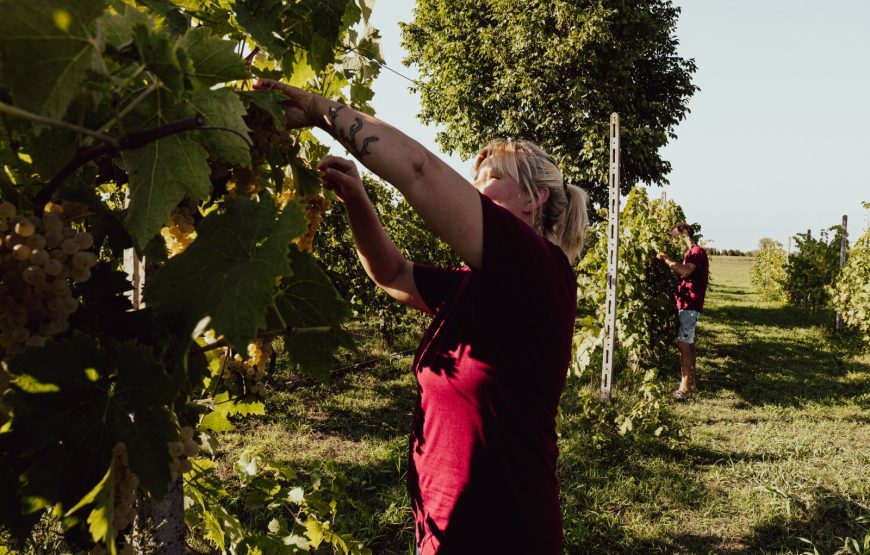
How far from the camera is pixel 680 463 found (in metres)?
5.55

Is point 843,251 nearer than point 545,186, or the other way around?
point 545,186

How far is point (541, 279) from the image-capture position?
160 cm

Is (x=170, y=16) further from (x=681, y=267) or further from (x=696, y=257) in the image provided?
(x=696, y=257)

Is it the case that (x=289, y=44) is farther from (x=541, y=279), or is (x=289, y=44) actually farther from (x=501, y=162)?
(x=501, y=162)

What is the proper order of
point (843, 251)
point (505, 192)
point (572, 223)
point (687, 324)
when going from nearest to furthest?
point (505, 192)
point (572, 223)
point (687, 324)
point (843, 251)

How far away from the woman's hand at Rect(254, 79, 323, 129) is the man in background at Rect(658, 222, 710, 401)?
7.69m

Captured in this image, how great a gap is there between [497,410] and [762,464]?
490 centimetres

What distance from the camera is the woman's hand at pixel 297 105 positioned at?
46.0 inches

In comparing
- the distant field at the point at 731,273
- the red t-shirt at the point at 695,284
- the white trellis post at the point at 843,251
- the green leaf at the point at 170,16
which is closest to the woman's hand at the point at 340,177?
the green leaf at the point at 170,16

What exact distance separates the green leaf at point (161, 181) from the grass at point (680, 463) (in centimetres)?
217

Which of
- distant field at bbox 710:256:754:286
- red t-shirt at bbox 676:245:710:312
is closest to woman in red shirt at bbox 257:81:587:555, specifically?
red t-shirt at bbox 676:245:710:312

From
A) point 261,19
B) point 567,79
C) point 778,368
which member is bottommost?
point 778,368

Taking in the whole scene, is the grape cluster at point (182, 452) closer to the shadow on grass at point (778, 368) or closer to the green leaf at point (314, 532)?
the green leaf at point (314, 532)

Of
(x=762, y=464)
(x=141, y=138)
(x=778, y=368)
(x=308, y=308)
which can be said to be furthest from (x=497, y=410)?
(x=778, y=368)
